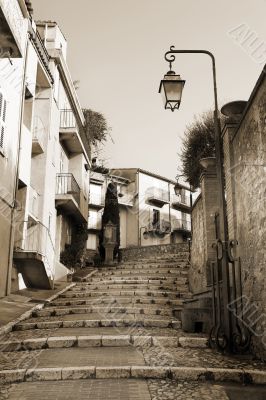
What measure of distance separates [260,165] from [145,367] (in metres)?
3.17

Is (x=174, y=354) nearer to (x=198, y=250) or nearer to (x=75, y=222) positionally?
(x=198, y=250)

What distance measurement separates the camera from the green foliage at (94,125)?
25270mm

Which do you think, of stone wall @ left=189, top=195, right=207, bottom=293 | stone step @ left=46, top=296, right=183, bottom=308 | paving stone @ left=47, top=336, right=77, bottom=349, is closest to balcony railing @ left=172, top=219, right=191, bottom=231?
stone wall @ left=189, top=195, right=207, bottom=293

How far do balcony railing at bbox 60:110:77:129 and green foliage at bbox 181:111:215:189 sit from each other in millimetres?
6294

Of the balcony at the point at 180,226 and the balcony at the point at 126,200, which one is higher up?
the balcony at the point at 126,200

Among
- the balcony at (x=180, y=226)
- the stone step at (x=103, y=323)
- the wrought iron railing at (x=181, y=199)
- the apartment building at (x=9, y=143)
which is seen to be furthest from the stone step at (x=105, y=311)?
the wrought iron railing at (x=181, y=199)

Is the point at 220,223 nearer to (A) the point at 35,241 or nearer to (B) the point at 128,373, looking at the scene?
(B) the point at 128,373

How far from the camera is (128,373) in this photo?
506 centimetres

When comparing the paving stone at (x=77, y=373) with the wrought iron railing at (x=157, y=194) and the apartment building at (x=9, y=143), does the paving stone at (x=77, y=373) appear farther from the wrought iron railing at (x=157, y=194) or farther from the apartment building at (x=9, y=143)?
the wrought iron railing at (x=157, y=194)

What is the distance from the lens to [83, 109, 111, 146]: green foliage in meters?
25.3

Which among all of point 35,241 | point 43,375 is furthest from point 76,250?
point 43,375

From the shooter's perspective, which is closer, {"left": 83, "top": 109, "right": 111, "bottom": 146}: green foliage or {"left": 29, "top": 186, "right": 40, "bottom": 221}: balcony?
{"left": 29, "top": 186, "right": 40, "bottom": 221}: balcony

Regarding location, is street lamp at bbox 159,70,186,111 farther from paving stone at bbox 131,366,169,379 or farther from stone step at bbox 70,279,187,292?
stone step at bbox 70,279,187,292

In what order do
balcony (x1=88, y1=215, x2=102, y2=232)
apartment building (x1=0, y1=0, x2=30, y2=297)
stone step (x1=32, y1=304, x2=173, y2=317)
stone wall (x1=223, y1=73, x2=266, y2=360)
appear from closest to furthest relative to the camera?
stone wall (x1=223, y1=73, x2=266, y2=360), stone step (x1=32, y1=304, x2=173, y2=317), apartment building (x1=0, y1=0, x2=30, y2=297), balcony (x1=88, y1=215, x2=102, y2=232)
